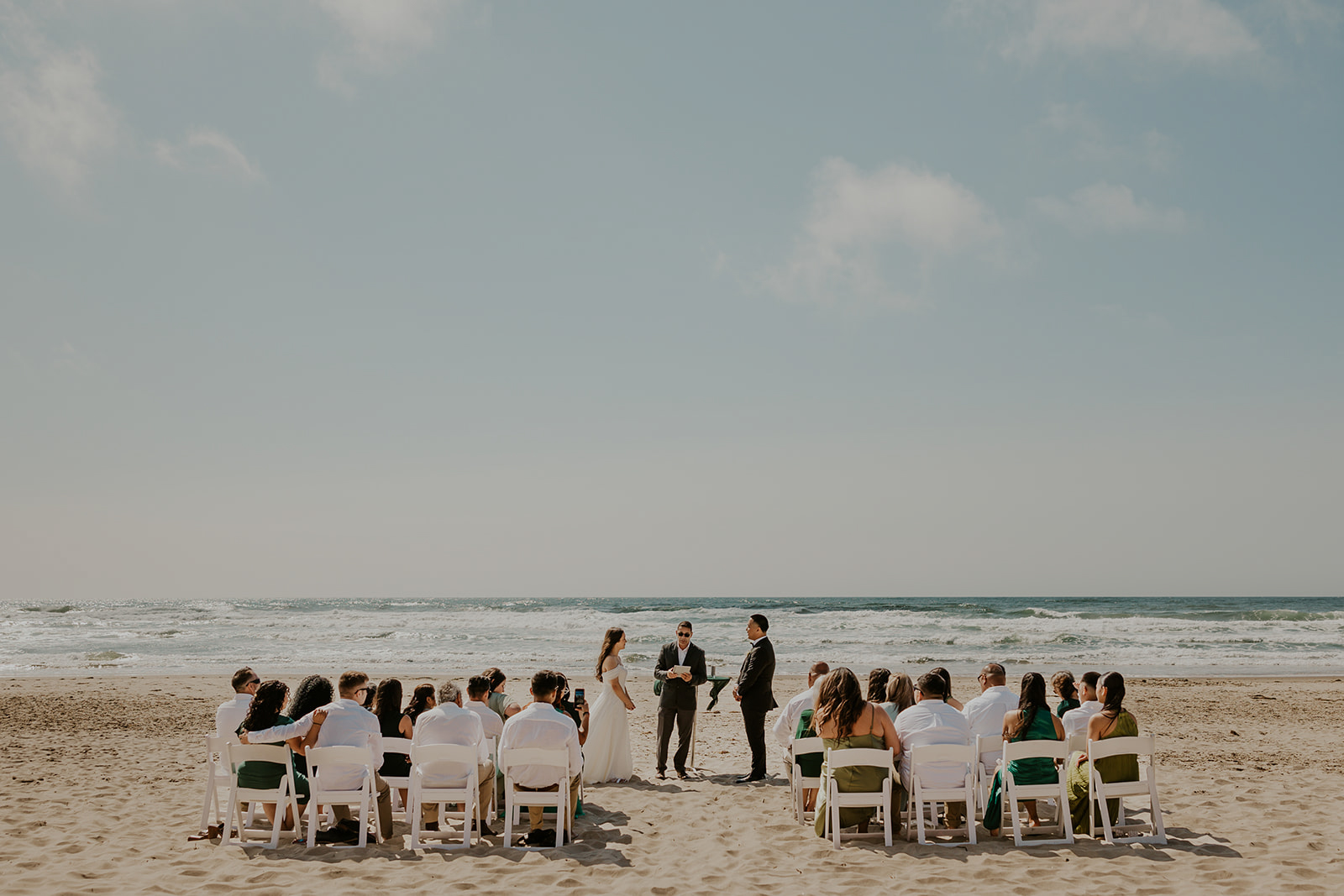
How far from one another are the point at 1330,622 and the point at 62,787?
146ft

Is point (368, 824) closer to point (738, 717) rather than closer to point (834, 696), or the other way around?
point (834, 696)

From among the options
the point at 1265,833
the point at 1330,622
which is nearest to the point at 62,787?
the point at 1265,833

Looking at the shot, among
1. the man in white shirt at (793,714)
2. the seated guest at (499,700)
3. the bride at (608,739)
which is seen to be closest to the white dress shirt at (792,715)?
the man in white shirt at (793,714)

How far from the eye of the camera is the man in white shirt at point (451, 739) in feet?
18.6

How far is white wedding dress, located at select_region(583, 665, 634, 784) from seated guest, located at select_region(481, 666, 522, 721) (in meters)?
1.08

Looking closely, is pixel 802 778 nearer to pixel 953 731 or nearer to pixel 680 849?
pixel 680 849

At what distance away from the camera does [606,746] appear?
26.5 feet

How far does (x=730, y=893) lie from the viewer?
4859 millimetres

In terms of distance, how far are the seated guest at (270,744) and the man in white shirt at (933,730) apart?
4.04 metres

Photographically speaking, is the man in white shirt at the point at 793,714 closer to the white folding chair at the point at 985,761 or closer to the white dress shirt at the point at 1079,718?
the white folding chair at the point at 985,761

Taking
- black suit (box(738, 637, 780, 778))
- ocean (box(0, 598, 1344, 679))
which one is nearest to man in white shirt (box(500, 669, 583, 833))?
black suit (box(738, 637, 780, 778))

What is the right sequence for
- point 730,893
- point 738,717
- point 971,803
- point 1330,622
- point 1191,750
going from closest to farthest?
point 730,893 < point 971,803 < point 1191,750 < point 738,717 < point 1330,622

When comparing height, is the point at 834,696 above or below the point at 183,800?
above

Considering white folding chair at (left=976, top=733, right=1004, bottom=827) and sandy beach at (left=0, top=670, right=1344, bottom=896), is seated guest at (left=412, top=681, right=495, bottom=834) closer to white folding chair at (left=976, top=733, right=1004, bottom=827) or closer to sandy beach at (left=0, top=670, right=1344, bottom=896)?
sandy beach at (left=0, top=670, right=1344, bottom=896)
